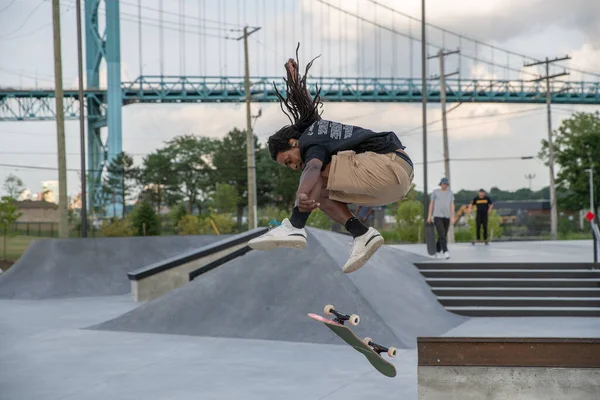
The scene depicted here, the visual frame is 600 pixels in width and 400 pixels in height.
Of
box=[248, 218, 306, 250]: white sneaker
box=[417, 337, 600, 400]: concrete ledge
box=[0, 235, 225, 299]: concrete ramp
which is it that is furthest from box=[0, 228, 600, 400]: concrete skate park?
box=[248, 218, 306, 250]: white sneaker

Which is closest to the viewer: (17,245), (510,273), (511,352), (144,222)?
(511,352)

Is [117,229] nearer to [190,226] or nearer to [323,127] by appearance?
[190,226]

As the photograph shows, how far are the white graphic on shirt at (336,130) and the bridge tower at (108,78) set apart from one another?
53.3m

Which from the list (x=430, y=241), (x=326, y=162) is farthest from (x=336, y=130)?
(x=430, y=241)

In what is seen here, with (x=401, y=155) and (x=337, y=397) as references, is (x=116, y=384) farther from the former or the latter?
(x=401, y=155)

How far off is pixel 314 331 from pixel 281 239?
7798 mm

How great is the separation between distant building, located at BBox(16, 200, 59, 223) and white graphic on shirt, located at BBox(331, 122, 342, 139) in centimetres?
8537

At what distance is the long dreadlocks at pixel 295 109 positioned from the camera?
407 centimetres

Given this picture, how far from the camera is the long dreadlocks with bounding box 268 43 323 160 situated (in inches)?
160

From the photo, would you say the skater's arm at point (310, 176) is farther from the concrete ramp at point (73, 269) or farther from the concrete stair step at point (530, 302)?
the concrete ramp at point (73, 269)

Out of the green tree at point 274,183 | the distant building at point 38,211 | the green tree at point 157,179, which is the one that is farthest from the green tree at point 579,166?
the distant building at point 38,211

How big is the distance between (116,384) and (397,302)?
5336mm

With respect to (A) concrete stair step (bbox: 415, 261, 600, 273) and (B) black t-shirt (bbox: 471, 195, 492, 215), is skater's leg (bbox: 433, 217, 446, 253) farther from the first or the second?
(B) black t-shirt (bbox: 471, 195, 492, 215)

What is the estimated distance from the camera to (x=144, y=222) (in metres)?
31.7
